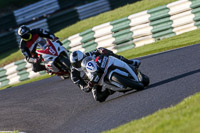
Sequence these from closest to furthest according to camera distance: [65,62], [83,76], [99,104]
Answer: [83,76] < [99,104] < [65,62]

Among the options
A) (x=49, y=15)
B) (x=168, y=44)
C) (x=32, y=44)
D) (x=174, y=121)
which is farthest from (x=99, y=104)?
(x=49, y=15)

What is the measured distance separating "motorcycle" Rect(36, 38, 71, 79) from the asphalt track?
17.5 inches

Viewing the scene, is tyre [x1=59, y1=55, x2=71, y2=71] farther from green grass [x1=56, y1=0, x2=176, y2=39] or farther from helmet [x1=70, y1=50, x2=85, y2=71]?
green grass [x1=56, y1=0, x2=176, y2=39]

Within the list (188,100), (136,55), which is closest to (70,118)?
(188,100)

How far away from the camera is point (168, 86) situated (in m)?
8.20

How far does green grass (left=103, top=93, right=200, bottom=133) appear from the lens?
4693mm

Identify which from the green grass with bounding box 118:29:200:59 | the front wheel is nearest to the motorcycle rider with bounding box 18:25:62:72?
the front wheel

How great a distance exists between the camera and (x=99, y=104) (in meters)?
9.07

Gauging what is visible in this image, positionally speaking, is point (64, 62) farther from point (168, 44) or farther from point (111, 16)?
point (111, 16)

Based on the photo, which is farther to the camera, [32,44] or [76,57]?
[32,44]

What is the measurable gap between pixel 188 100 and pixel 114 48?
9.60 meters

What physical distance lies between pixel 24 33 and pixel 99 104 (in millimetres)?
4645

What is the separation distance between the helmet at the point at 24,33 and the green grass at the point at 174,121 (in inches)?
283

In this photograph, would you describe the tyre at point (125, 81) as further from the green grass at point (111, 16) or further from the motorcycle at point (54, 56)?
the green grass at point (111, 16)
